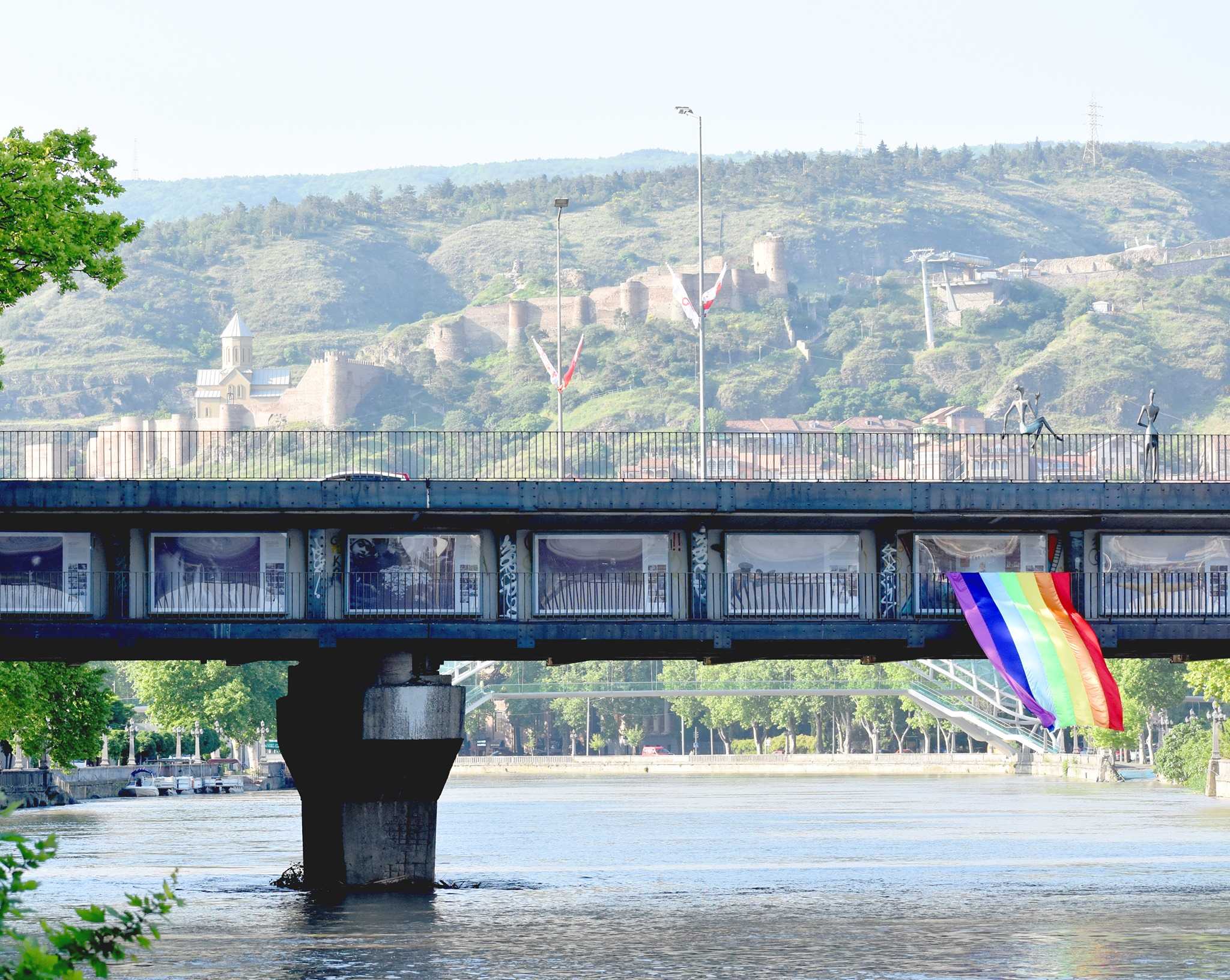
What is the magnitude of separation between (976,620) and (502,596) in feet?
37.5

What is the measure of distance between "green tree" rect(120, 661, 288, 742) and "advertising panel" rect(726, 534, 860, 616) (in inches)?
4731

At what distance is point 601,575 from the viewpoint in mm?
56344

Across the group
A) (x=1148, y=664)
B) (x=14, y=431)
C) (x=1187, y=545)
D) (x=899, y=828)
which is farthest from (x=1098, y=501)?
(x=1148, y=664)

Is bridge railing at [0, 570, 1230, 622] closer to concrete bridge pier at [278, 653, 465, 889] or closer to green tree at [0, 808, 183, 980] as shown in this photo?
concrete bridge pier at [278, 653, 465, 889]

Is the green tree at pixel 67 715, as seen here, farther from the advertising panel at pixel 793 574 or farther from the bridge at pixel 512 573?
the advertising panel at pixel 793 574

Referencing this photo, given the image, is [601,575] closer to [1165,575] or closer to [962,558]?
[962,558]

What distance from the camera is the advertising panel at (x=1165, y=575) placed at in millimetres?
57094

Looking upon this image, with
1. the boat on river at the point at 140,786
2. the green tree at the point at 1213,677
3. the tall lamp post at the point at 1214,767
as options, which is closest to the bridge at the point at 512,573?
the green tree at the point at 1213,677

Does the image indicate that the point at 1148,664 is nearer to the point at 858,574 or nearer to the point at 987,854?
the point at 987,854

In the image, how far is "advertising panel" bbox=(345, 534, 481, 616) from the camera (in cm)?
5622

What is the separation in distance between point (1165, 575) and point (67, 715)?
57989 millimetres

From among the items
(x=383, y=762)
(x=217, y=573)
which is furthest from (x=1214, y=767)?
(x=217, y=573)

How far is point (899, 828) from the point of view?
351 ft

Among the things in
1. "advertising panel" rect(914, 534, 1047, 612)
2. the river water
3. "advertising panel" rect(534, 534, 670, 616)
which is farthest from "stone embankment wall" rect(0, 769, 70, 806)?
"advertising panel" rect(914, 534, 1047, 612)
